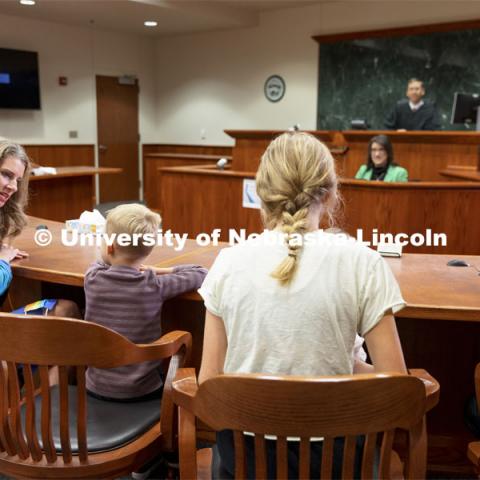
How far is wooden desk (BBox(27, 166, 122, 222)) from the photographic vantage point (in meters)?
5.82

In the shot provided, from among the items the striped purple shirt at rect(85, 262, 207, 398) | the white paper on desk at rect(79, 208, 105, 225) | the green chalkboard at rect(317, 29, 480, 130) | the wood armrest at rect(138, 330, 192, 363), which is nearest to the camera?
the wood armrest at rect(138, 330, 192, 363)

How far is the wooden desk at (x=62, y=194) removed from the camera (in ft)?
19.1

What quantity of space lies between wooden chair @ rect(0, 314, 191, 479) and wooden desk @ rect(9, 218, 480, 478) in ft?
1.69

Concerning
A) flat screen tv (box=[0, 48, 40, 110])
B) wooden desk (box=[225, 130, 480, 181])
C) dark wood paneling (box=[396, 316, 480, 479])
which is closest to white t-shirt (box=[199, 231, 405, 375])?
dark wood paneling (box=[396, 316, 480, 479])

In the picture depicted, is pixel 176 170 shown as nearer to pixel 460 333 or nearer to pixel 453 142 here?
pixel 453 142

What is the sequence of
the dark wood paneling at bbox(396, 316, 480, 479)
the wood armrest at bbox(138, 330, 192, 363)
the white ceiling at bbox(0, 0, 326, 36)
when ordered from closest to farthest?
the wood armrest at bbox(138, 330, 192, 363) < the dark wood paneling at bbox(396, 316, 480, 479) < the white ceiling at bbox(0, 0, 326, 36)

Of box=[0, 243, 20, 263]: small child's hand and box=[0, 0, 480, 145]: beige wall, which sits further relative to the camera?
box=[0, 0, 480, 145]: beige wall

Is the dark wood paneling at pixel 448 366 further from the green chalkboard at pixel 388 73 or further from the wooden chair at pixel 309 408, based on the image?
the green chalkboard at pixel 388 73

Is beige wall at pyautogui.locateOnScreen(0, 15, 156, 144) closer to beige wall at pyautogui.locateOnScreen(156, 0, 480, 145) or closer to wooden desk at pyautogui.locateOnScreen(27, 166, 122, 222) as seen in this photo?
beige wall at pyautogui.locateOnScreen(156, 0, 480, 145)

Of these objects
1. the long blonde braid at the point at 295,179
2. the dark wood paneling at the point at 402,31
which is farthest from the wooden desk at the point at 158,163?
the long blonde braid at the point at 295,179

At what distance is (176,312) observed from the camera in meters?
2.16

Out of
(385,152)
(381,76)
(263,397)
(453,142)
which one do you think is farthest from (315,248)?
(381,76)

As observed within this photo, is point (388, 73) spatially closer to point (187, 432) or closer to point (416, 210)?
point (416, 210)

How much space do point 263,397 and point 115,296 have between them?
82 cm
